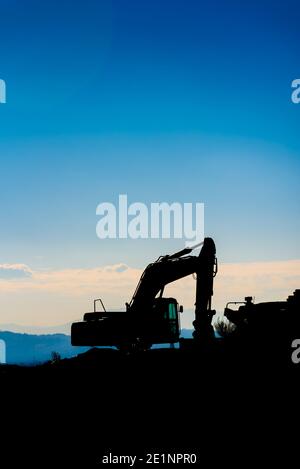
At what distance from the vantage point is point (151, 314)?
84.2ft

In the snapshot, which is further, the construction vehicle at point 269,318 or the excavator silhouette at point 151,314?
the excavator silhouette at point 151,314

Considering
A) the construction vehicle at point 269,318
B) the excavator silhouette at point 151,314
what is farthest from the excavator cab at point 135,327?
the construction vehicle at point 269,318

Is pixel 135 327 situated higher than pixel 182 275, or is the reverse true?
pixel 182 275

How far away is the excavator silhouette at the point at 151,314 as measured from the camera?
82.2ft

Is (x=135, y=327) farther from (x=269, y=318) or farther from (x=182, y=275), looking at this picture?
(x=269, y=318)

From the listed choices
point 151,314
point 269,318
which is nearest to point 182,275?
point 151,314

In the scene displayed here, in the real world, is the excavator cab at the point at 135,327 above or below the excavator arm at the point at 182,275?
below

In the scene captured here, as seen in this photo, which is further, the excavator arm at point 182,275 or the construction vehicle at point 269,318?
the excavator arm at point 182,275

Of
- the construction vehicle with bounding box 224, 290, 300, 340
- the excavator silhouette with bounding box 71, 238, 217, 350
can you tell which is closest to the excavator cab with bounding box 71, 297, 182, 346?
the excavator silhouette with bounding box 71, 238, 217, 350

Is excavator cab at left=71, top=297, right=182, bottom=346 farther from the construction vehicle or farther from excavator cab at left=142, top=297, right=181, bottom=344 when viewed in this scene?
the construction vehicle

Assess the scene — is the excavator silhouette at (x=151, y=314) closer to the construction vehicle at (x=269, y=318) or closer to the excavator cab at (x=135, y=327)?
the excavator cab at (x=135, y=327)
